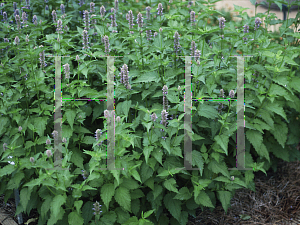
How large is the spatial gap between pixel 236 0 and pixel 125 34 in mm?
7753

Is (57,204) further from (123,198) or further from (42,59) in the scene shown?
(42,59)

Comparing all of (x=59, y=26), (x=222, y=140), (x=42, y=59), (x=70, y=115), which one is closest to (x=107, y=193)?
(x=70, y=115)

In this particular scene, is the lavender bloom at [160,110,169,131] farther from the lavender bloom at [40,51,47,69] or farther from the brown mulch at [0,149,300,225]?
the lavender bloom at [40,51,47,69]

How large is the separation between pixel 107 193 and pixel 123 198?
146 millimetres

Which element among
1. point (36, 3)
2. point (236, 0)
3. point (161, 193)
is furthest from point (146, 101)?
point (236, 0)

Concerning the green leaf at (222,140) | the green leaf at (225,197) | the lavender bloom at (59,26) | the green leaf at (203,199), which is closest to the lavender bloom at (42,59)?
the lavender bloom at (59,26)

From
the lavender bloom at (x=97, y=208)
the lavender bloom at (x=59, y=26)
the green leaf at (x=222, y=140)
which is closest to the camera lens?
the lavender bloom at (x=97, y=208)

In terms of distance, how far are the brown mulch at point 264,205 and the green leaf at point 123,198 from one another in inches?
42.9

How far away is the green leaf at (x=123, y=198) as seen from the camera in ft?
8.64

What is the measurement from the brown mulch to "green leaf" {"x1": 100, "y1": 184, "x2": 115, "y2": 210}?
115 centimetres

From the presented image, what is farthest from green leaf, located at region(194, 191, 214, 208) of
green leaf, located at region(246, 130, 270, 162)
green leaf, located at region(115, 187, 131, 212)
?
green leaf, located at region(246, 130, 270, 162)

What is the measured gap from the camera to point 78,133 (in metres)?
3.18

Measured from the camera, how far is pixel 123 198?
2.64 meters

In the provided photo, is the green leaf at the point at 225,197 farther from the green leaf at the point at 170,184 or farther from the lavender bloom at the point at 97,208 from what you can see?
the lavender bloom at the point at 97,208
